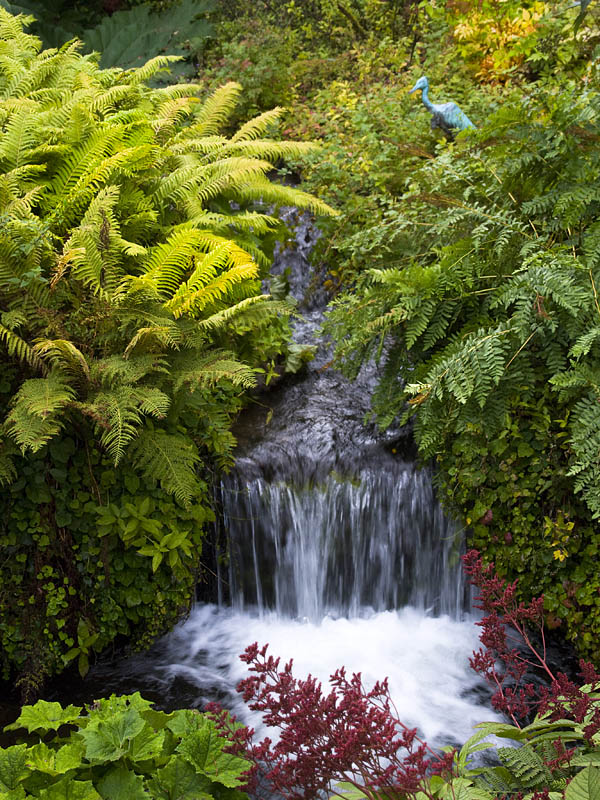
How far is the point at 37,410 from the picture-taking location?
9.53ft

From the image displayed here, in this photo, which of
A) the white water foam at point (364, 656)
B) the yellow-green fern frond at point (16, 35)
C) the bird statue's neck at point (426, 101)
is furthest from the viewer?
the bird statue's neck at point (426, 101)

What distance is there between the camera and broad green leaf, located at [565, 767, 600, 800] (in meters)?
1.53

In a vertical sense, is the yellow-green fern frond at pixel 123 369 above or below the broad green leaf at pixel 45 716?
above

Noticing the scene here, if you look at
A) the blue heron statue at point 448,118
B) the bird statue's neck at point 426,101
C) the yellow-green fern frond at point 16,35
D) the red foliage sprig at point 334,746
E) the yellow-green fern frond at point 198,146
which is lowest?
the red foliage sprig at point 334,746

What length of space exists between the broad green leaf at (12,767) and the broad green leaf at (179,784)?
0.37 meters

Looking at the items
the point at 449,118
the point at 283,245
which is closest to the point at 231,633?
the point at 283,245

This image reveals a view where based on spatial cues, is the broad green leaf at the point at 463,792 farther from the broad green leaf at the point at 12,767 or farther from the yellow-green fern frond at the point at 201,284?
the yellow-green fern frond at the point at 201,284

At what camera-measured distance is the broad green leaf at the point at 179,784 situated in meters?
1.99

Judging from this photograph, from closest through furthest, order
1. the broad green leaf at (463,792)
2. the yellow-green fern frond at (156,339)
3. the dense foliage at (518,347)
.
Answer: the broad green leaf at (463,792)
the yellow-green fern frond at (156,339)
the dense foliage at (518,347)

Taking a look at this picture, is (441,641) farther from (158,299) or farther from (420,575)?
(158,299)

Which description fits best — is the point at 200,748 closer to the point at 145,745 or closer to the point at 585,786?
the point at 145,745

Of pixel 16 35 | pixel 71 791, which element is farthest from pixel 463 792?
pixel 16 35

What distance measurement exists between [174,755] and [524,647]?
2.42 meters

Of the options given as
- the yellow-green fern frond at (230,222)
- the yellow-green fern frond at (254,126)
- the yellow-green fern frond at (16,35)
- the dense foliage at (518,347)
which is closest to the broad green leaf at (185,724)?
the dense foliage at (518,347)
